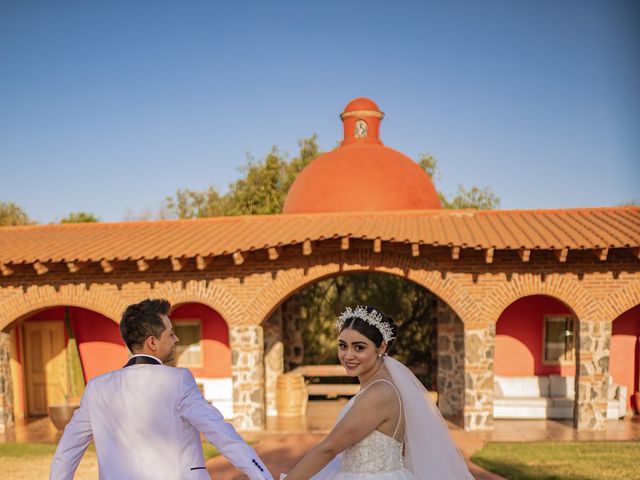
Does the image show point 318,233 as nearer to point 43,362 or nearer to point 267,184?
point 43,362

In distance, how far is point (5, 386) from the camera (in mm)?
10117

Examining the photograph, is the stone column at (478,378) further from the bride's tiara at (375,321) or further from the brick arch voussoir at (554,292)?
the bride's tiara at (375,321)

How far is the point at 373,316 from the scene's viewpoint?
2.89 m

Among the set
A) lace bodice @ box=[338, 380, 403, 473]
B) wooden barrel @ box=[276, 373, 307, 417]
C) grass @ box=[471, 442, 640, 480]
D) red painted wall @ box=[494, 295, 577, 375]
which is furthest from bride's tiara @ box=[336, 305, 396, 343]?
red painted wall @ box=[494, 295, 577, 375]

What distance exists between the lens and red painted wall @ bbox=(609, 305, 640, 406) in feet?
35.7

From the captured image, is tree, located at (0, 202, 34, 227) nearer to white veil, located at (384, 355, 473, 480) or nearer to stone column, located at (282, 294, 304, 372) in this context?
stone column, located at (282, 294, 304, 372)

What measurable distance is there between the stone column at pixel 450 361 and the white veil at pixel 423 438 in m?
7.97

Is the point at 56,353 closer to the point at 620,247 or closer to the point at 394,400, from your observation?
the point at 394,400

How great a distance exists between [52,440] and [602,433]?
10639mm

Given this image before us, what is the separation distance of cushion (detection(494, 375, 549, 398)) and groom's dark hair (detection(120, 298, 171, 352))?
33.1 ft

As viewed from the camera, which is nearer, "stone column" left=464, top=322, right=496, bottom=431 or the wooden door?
"stone column" left=464, top=322, right=496, bottom=431

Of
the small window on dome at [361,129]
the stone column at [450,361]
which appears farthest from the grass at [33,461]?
the small window on dome at [361,129]

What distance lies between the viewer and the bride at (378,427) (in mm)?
2586

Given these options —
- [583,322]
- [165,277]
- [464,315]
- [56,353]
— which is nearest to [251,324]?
[165,277]
